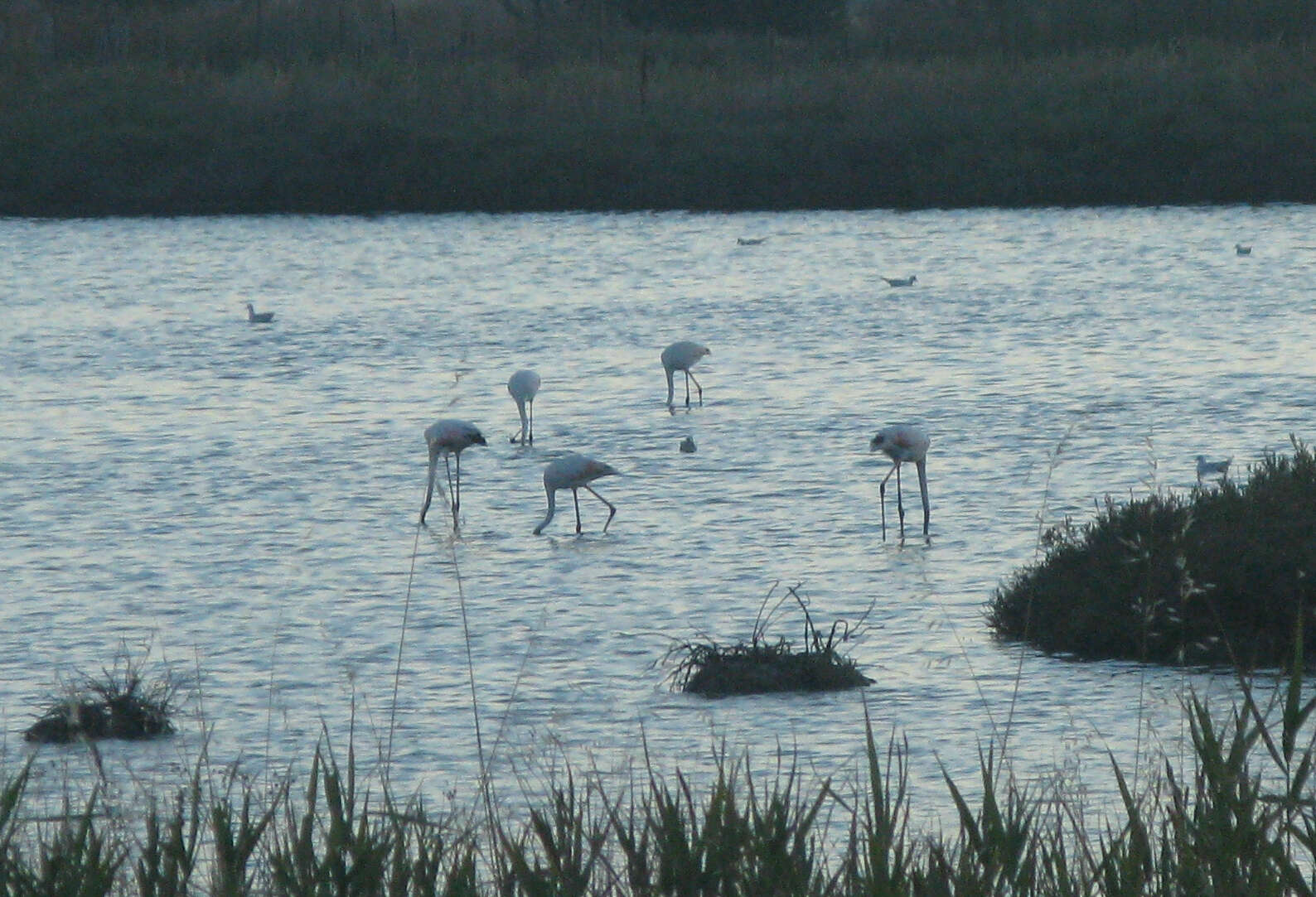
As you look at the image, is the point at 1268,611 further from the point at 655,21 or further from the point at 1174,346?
the point at 655,21

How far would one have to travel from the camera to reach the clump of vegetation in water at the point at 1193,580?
9.10m

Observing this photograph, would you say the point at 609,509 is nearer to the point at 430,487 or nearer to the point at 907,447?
the point at 430,487

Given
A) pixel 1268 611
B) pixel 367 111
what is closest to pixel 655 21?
pixel 367 111

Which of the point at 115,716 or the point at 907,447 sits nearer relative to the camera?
the point at 115,716

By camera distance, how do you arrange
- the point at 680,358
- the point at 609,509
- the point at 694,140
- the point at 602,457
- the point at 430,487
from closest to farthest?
the point at 430,487, the point at 609,509, the point at 602,457, the point at 680,358, the point at 694,140

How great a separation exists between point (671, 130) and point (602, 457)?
2323cm

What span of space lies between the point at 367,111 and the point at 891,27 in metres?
13.8

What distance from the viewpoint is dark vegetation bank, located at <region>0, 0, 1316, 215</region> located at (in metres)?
38.5

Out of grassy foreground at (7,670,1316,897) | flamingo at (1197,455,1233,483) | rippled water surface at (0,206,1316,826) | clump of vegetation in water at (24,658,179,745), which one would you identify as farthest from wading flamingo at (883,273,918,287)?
grassy foreground at (7,670,1316,897)

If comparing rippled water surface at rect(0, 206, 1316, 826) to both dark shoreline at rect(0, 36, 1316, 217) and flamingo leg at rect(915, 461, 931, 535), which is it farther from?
dark shoreline at rect(0, 36, 1316, 217)

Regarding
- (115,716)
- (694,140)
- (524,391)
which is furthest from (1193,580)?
(694,140)

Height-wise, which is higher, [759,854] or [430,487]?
[759,854]

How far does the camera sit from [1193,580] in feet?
28.9

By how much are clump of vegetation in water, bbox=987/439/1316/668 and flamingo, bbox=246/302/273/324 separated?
16959mm
